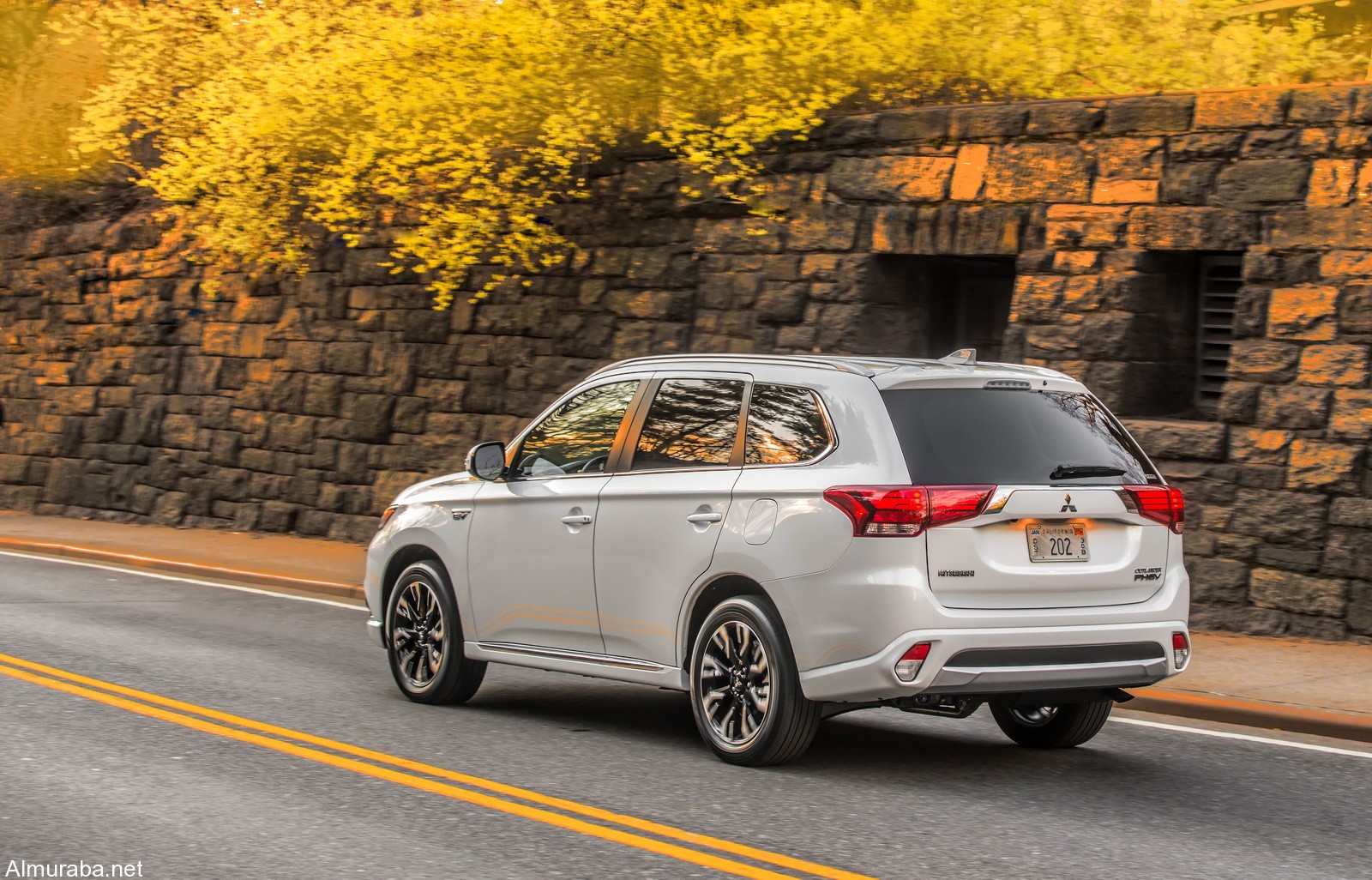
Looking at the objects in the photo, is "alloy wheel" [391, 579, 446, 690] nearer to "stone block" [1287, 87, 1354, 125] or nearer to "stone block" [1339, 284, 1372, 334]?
"stone block" [1339, 284, 1372, 334]

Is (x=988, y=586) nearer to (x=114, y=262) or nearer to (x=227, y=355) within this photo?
(x=227, y=355)

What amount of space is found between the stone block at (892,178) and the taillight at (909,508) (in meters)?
7.23

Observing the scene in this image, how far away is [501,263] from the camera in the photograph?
16.4 meters

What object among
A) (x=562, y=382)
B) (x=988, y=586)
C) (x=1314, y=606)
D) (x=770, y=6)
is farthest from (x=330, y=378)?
(x=988, y=586)

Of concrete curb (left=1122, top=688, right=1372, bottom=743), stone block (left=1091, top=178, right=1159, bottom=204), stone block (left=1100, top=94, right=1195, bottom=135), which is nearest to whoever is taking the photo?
concrete curb (left=1122, top=688, right=1372, bottom=743)

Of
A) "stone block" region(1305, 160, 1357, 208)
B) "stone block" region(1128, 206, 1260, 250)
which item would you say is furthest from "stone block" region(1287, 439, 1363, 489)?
"stone block" region(1305, 160, 1357, 208)

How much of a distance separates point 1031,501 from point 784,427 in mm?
1148

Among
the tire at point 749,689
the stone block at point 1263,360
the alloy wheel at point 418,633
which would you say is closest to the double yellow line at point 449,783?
the tire at point 749,689

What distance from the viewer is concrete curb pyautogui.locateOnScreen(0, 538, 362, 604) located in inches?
575

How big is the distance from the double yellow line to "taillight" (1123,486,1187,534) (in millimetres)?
2381

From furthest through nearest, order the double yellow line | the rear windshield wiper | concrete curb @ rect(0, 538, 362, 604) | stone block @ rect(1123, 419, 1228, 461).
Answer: concrete curb @ rect(0, 538, 362, 604)
stone block @ rect(1123, 419, 1228, 461)
the rear windshield wiper
the double yellow line

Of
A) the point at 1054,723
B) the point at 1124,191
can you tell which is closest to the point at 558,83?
the point at 1124,191

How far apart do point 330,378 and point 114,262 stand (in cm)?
562

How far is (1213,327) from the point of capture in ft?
40.7
